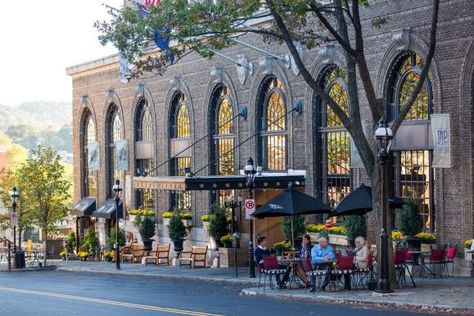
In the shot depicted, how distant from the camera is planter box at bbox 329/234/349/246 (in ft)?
111

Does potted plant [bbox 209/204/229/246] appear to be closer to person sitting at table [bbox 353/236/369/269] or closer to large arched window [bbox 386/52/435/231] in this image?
large arched window [bbox 386/52/435/231]

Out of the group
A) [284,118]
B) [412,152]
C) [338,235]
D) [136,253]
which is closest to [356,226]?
[338,235]

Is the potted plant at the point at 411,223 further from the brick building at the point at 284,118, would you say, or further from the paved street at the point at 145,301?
the paved street at the point at 145,301

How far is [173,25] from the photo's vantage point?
25.3m

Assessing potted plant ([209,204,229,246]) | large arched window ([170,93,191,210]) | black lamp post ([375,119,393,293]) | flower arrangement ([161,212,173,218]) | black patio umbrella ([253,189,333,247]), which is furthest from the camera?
flower arrangement ([161,212,173,218])

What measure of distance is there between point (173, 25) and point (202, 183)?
11774mm

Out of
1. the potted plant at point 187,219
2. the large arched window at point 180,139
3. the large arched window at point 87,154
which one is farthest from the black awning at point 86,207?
the potted plant at point 187,219

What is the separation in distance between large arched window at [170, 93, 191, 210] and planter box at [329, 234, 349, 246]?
13.4 meters

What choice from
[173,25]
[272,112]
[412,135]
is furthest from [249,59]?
[173,25]

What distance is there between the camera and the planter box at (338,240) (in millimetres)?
33875

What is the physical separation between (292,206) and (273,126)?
38.4ft

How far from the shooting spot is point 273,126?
130 ft

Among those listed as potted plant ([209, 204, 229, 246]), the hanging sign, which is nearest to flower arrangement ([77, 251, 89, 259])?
potted plant ([209, 204, 229, 246])

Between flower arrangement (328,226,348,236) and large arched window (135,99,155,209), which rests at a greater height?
large arched window (135,99,155,209)
